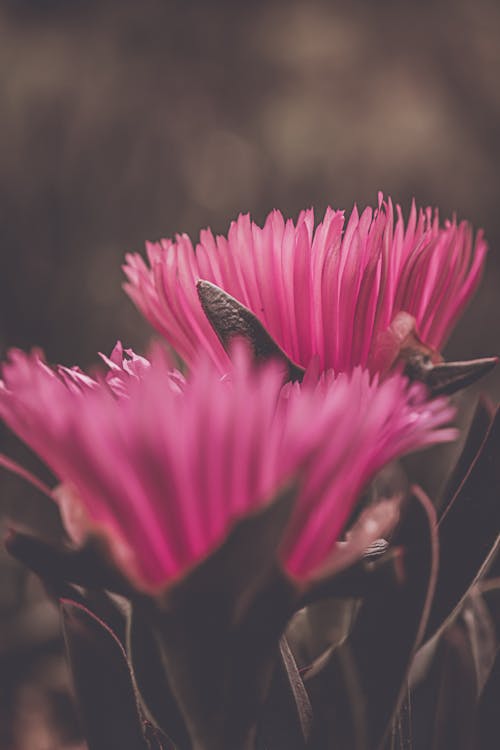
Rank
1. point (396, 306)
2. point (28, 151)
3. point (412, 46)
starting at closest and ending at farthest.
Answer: point (396, 306) → point (28, 151) → point (412, 46)

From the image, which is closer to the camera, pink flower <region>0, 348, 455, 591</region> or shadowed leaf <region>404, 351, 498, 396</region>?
pink flower <region>0, 348, 455, 591</region>

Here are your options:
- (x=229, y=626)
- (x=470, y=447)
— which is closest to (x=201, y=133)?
(x=470, y=447)

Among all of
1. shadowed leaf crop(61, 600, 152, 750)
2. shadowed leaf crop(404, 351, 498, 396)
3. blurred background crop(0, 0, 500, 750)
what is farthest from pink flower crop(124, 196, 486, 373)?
blurred background crop(0, 0, 500, 750)

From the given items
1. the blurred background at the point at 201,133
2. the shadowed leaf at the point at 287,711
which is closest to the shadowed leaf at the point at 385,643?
the shadowed leaf at the point at 287,711

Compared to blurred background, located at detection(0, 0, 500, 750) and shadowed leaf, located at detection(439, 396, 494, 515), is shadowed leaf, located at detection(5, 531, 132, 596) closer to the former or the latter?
shadowed leaf, located at detection(439, 396, 494, 515)

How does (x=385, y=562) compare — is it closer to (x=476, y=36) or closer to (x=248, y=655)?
(x=248, y=655)

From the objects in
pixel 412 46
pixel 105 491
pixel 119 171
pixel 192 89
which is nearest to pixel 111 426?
pixel 105 491
